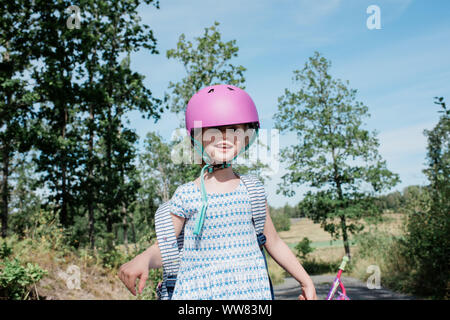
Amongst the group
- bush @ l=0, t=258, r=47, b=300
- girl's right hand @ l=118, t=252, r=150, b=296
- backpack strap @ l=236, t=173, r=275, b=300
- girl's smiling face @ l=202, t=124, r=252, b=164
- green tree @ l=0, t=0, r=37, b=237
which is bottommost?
bush @ l=0, t=258, r=47, b=300

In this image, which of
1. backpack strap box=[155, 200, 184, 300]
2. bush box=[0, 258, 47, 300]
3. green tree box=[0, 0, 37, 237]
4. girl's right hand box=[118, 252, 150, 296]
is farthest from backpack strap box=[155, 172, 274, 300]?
green tree box=[0, 0, 37, 237]

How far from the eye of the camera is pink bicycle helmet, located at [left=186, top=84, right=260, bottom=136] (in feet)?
6.01

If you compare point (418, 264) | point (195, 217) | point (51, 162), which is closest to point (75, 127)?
point (51, 162)

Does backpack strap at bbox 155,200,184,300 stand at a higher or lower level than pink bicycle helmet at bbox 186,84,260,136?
lower

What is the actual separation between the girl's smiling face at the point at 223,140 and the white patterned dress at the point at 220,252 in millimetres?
182

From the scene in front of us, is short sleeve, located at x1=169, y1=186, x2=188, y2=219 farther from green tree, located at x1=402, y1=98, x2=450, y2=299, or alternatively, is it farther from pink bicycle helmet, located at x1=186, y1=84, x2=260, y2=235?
green tree, located at x1=402, y1=98, x2=450, y2=299

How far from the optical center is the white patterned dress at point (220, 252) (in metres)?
1.76

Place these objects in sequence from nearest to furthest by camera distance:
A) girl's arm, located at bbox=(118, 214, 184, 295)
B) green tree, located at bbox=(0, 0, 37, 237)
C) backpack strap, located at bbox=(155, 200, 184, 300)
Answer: girl's arm, located at bbox=(118, 214, 184, 295), backpack strap, located at bbox=(155, 200, 184, 300), green tree, located at bbox=(0, 0, 37, 237)

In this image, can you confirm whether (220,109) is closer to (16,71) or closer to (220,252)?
(220,252)

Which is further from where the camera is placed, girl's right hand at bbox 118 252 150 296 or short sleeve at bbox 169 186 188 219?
short sleeve at bbox 169 186 188 219

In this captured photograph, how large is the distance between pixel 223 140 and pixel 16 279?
19.0 feet

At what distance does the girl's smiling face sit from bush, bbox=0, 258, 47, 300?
558cm

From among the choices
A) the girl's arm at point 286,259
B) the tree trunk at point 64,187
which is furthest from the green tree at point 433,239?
the tree trunk at point 64,187
